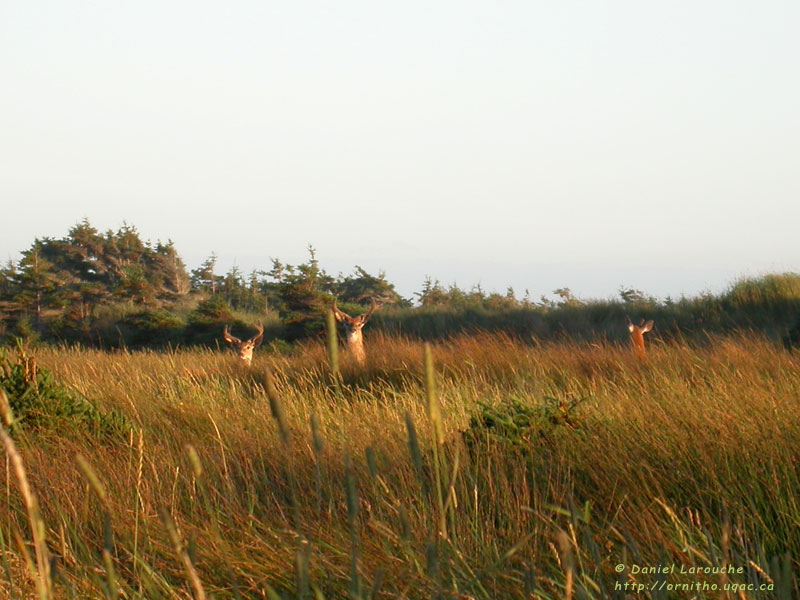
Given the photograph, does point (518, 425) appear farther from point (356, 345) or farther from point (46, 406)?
point (356, 345)

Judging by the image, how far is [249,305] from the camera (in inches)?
1237

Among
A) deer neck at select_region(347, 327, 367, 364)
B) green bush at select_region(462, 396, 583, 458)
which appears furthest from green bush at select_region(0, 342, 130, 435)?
deer neck at select_region(347, 327, 367, 364)

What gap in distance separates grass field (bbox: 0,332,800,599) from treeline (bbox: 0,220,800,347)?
8226mm

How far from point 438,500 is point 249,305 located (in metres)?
30.5

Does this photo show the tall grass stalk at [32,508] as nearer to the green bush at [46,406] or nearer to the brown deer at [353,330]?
the green bush at [46,406]

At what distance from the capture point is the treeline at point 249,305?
19.0 meters

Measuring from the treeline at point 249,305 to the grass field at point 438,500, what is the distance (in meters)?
8.23

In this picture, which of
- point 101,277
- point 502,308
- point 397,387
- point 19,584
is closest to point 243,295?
point 101,277

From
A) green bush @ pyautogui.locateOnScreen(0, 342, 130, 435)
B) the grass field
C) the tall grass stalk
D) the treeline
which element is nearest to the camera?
the tall grass stalk

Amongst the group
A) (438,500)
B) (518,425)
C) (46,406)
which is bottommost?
(518,425)

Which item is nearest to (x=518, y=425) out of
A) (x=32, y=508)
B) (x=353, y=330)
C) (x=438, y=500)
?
(x=438, y=500)

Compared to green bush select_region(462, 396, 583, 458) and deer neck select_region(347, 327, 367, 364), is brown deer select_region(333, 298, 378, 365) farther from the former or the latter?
green bush select_region(462, 396, 583, 458)

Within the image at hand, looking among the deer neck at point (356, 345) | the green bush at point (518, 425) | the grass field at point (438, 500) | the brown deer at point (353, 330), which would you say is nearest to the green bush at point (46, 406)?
the grass field at point (438, 500)

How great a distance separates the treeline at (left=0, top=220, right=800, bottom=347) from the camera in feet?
62.4
